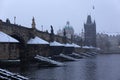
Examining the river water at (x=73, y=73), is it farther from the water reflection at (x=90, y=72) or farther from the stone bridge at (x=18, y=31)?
the stone bridge at (x=18, y=31)

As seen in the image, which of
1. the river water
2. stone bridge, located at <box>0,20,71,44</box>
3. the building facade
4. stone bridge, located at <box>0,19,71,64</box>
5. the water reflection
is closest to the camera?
the river water

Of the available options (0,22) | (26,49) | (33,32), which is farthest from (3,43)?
(33,32)

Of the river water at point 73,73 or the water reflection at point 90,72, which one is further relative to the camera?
the water reflection at point 90,72

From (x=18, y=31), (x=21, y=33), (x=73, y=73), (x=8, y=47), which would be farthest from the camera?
(x=21, y=33)

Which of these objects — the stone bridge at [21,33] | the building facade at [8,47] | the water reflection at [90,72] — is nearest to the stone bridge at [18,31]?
the stone bridge at [21,33]

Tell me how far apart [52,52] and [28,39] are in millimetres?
Result: 11178

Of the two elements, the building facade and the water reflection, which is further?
the building facade

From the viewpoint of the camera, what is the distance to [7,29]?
54.4 m

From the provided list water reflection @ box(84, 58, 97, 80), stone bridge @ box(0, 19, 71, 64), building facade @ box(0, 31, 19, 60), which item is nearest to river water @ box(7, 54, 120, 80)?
water reflection @ box(84, 58, 97, 80)

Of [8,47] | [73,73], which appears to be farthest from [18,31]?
[73,73]

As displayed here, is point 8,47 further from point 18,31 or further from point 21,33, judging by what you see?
point 21,33

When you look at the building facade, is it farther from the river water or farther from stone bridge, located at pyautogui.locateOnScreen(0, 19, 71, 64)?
stone bridge, located at pyautogui.locateOnScreen(0, 19, 71, 64)

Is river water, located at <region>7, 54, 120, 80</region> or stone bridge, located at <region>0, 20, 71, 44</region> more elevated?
stone bridge, located at <region>0, 20, 71, 44</region>

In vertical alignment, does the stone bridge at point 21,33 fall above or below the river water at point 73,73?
above
